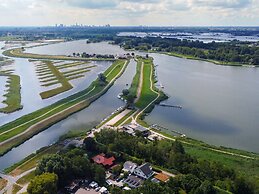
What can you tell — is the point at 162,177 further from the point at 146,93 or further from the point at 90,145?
the point at 146,93

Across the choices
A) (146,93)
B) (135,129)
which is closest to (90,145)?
(135,129)

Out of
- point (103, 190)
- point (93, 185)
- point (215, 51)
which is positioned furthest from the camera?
point (215, 51)

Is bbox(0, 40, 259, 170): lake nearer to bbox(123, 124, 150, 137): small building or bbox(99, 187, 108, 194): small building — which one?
bbox(123, 124, 150, 137): small building

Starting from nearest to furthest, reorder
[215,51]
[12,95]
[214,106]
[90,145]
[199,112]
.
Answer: [90,145] < [199,112] < [214,106] < [12,95] < [215,51]

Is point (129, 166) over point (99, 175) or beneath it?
beneath

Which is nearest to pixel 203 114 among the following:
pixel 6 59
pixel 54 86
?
pixel 54 86
